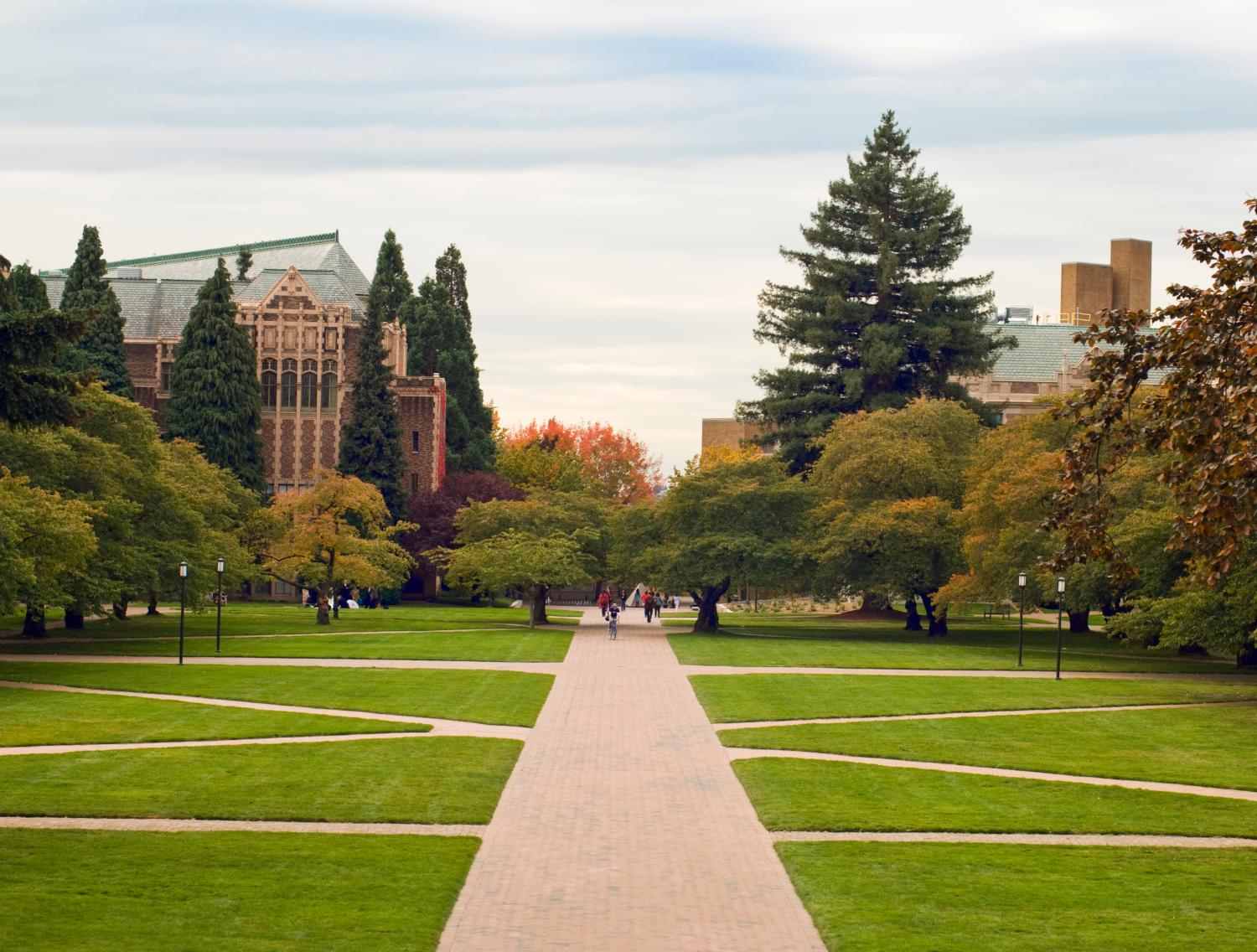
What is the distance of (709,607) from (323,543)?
46.1ft

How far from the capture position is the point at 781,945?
12961 millimetres

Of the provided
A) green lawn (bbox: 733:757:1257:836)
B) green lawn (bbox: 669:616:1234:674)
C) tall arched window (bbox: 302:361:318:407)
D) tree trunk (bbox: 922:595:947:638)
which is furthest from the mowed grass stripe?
tall arched window (bbox: 302:361:318:407)

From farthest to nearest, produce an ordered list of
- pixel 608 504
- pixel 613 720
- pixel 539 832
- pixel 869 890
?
1. pixel 608 504
2. pixel 613 720
3. pixel 539 832
4. pixel 869 890

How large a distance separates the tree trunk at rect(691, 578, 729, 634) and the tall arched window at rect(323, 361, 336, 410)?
1326 inches

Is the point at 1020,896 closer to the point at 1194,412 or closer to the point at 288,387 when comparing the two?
the point at 1194,412

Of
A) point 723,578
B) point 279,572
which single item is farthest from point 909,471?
point 279,572

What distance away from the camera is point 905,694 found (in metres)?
35.2

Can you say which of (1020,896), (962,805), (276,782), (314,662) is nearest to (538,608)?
(314,662)

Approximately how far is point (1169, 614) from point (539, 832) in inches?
897

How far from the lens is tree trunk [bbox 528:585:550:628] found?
60406 millimetres

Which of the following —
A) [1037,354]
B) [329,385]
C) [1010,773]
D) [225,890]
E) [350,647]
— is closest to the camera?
[225,890]

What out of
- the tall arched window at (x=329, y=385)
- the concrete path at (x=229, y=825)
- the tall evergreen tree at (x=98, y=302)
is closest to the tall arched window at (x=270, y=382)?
the tall arched window at (x=329, y=385)

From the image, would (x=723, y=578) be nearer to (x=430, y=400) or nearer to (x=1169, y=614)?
(x=1169, y=614)

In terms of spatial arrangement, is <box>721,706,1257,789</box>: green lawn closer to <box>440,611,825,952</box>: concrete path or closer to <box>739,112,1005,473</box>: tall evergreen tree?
<box>440,611,825,952</box>: concrete path
